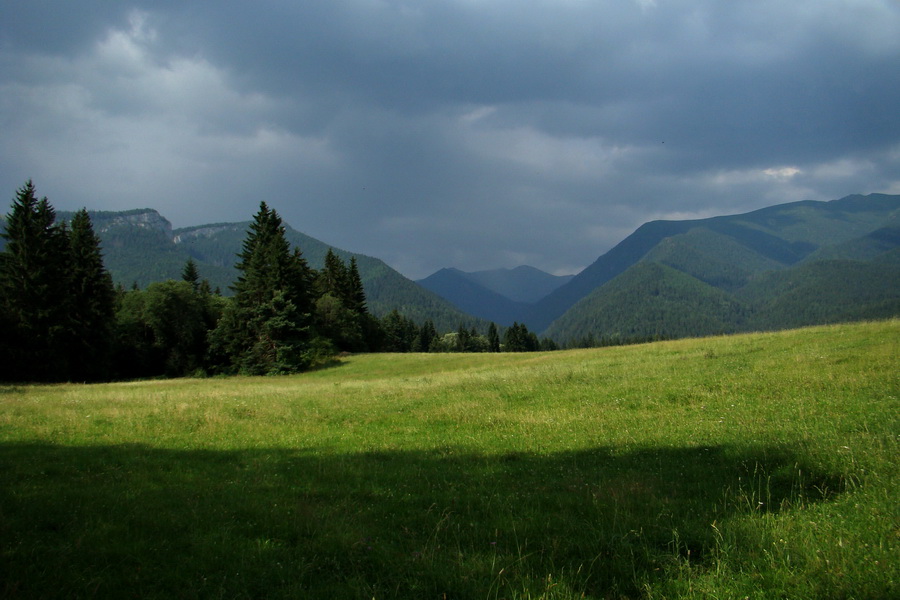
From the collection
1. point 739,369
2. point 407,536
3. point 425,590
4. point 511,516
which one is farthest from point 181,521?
point 739,369

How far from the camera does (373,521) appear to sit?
6.27 metres

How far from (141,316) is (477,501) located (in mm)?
73477

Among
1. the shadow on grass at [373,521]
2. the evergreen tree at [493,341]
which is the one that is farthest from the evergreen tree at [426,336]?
the shadow on grass at [373,521]

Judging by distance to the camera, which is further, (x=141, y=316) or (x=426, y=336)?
(x=426, y=336)

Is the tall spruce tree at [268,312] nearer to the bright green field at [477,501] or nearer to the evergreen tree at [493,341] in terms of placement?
the bright green field at [477,501]

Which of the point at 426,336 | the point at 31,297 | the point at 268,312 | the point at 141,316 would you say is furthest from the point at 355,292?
the point at 426,336

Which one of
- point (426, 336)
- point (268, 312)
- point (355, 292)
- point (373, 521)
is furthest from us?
point (426, 336)

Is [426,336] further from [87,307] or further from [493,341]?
[87,307]

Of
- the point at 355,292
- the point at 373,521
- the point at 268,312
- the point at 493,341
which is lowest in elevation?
the point at 493,341

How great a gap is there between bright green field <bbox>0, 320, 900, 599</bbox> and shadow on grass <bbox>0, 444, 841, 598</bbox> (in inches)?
1.3

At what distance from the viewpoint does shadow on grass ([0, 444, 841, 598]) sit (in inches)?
179

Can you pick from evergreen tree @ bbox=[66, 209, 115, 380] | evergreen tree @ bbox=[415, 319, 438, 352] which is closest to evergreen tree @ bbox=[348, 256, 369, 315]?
evergreen tree @ bbox=[66, 209, 115, 380]

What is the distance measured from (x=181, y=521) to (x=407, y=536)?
3165mm

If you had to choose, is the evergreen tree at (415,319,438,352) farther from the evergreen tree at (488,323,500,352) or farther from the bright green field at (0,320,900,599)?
the bright green field at (0,320,900,599)
